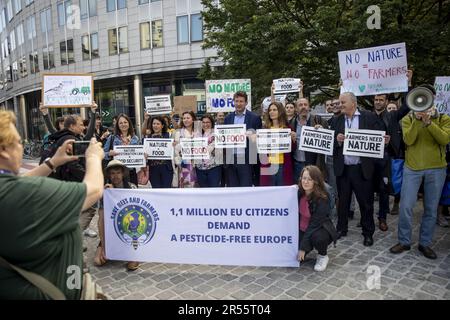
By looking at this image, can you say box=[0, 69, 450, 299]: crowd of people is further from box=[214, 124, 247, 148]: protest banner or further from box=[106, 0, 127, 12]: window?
box=[106, 0, 127, 12]: window

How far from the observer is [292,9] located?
9945mm

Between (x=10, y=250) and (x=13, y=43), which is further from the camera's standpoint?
(x=13, y=43)

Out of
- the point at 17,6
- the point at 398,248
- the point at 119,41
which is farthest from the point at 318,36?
the point at 17,6

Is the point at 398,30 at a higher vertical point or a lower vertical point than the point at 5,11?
lower

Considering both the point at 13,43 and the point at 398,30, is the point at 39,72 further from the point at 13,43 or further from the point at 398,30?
the point at 398,30

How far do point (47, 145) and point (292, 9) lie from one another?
7.62 m

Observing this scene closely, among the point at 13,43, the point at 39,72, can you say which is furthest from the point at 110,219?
the point at 13,43

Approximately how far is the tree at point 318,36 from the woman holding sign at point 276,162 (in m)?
3.24

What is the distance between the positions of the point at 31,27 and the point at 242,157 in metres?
40.1

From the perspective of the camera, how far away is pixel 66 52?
32156mm

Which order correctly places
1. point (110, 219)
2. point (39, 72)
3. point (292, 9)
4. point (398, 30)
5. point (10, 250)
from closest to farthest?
point (10, 250)
point (110, 219)
point (398, 30)
point (292, 9)
point (39, 72)

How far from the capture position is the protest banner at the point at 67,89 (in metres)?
7.52

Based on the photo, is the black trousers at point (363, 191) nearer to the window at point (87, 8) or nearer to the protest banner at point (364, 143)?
the protest banner at point (364, 143)

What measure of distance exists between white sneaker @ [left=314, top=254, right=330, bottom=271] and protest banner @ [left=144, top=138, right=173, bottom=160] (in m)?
3.21
